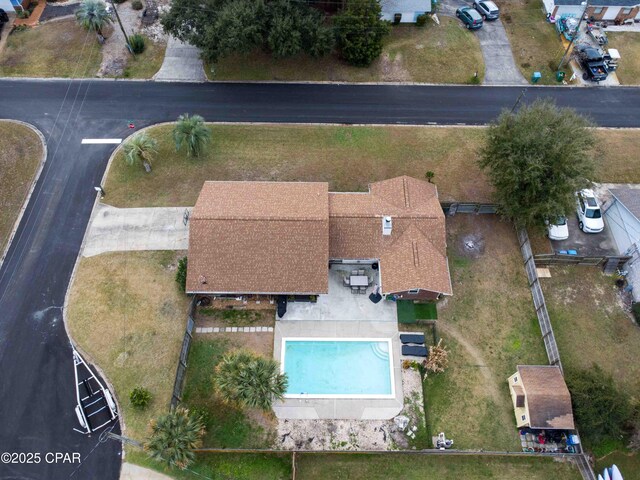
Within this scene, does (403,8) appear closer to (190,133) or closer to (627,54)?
(627,54)

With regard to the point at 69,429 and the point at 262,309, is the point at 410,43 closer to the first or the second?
the point at 262,309

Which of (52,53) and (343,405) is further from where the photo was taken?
(52,53)

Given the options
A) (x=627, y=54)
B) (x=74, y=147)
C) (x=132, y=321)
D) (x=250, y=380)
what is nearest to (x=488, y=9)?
(x=627, y=54)

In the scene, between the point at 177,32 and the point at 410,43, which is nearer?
the point at 177,32

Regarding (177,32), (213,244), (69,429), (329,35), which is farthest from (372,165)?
(69,429)

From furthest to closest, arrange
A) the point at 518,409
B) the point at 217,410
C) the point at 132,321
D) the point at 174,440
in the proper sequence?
the point at 132,321
the point at 217,410
the point at 518,409
the point at 174,440

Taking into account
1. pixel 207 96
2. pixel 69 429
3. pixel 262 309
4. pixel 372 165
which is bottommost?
pixel 69 429

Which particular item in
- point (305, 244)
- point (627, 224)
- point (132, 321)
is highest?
point (305, 244)

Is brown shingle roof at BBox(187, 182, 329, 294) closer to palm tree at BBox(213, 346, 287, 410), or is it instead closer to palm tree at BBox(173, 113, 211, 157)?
palm tree at BBox(213, 346, 287, 410)
